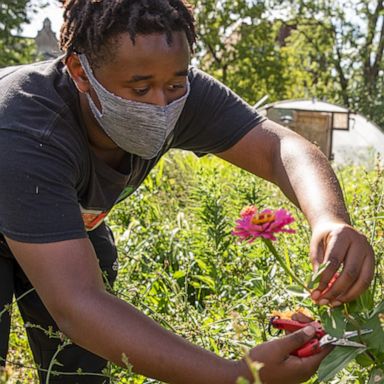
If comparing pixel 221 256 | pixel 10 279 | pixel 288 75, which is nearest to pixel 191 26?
pixel 10 279

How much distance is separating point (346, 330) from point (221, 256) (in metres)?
1.76

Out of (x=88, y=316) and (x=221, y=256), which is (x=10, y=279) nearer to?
(x=88, y=316)

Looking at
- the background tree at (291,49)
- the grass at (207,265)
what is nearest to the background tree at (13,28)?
the background tree at (291,49)

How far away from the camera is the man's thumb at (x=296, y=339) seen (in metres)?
1.47

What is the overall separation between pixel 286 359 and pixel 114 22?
2.56ft

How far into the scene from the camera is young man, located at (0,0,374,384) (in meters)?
1.53

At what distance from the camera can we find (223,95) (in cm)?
224

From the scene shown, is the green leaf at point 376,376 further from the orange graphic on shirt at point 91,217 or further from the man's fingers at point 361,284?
the orange graphic on shirt at point 91,217

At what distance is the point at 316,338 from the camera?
61.5 inches

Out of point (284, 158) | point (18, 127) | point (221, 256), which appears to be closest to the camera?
point (18, 127)

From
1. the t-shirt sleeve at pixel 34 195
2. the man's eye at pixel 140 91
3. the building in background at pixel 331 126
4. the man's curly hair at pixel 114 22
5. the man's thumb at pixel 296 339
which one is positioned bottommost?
the building in background at pixel 331 126

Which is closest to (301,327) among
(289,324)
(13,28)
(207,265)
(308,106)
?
(289,324)

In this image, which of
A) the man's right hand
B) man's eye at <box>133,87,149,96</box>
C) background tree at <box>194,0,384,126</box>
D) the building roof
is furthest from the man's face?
background tree at <box>194,0,384,126</box>

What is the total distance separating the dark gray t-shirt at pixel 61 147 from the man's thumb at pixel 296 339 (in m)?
0.46
